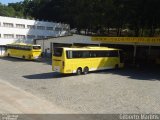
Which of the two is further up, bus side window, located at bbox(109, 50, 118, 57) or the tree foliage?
the tree foliage

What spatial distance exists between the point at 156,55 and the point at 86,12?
1280 cm

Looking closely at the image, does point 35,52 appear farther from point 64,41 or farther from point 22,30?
point 22,30

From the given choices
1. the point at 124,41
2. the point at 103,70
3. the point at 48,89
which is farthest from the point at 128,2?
the point at 48,89

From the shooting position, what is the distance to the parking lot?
16328mm

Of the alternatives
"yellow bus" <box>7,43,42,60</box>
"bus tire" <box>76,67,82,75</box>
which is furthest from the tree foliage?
"bus tire" <box>76,67,82,75</box>

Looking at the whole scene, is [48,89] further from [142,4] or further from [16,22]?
[16,22]

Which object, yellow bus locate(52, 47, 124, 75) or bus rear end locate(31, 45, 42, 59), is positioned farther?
bus rear end locate(31, 45, 42, 59)

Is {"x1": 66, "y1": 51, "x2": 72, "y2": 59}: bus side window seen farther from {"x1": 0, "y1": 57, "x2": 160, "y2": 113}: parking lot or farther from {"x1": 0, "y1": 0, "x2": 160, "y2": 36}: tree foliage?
{"x1": 0, "y1": 0, "x2": 160, "y2": 36}: tree foliage

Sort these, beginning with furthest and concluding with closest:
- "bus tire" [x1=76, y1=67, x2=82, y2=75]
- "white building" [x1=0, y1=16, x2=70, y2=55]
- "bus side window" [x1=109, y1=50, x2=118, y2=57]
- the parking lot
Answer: "white building" [x1=0, y1=16, x2=70, y2=55] < "bus side window" [x1=109, y1=50, x2=118, y2=57] < "bus tire" [x1=76, y1=67, x2=82, y2=75] < the parking lot

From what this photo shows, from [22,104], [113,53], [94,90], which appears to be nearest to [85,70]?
[113,53]

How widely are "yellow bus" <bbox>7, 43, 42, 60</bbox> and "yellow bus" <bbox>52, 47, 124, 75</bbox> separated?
49.5 feet

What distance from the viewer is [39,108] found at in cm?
1549

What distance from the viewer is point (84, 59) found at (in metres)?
28.4

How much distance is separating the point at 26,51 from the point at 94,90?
83.0ft
